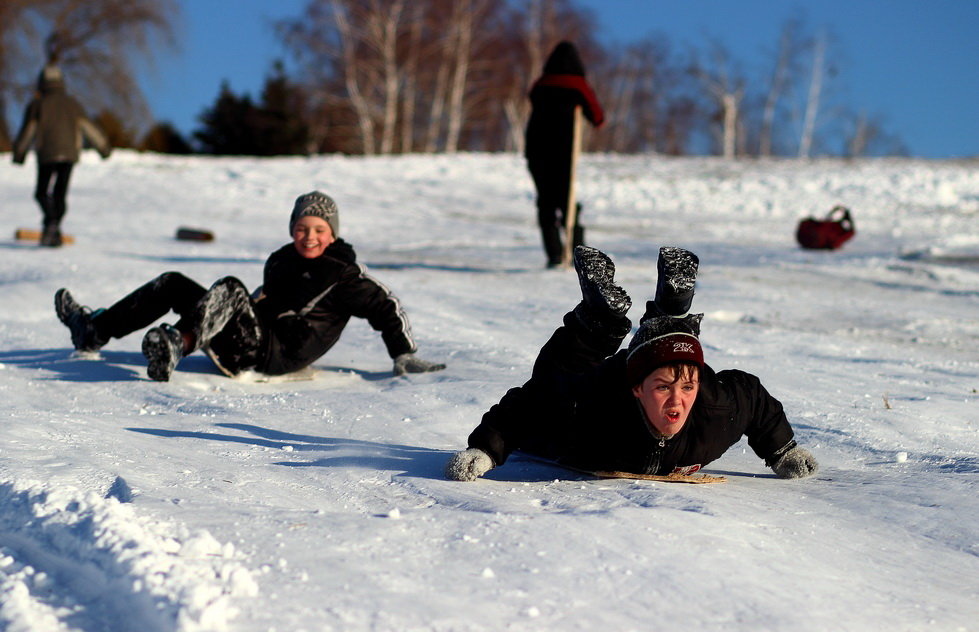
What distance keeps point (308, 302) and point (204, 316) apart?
0.51 m

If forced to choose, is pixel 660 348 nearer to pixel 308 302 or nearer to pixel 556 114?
pixel 308 302

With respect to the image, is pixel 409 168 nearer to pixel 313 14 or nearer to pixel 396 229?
pixel 396 229

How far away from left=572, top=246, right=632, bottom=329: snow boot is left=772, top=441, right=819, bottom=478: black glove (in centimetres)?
64

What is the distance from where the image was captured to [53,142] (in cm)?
1049

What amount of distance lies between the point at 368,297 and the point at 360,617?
3043mm

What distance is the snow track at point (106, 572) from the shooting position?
82.8 inches

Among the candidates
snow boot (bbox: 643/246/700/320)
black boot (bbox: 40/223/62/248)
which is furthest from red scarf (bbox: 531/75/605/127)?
snow boot (bbox: 643/246/700/320)

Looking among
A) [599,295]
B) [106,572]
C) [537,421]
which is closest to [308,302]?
[599,295]

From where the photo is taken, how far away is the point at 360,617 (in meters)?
2.08

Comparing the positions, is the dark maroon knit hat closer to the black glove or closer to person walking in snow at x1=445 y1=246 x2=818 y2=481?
person walking in snow at x1=445 y1=246 x2=818 y2=481

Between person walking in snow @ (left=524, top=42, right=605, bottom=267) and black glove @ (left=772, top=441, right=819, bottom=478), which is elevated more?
person walking in snow @ (left=524, top=42, right=605, bottom=267)

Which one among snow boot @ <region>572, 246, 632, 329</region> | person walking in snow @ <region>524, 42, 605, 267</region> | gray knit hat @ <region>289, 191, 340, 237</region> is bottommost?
snow boot @ <region>572, 246, 632, 329</region>

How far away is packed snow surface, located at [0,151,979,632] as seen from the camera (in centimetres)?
221

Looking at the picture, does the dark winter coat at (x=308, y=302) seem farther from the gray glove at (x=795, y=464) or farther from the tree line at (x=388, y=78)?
the tree line at (x=388, y=78)
